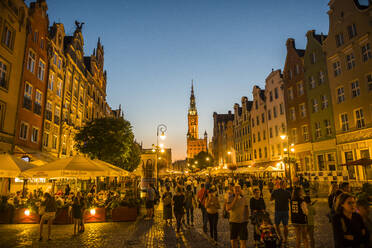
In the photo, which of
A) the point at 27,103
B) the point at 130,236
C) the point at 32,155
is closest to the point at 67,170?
the point at 130,236

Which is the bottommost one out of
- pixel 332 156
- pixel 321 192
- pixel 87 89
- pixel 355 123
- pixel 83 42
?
pixel 321 192

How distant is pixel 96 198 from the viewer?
620 inches

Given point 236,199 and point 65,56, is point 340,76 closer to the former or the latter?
point 236,199

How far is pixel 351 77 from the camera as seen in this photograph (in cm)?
2662

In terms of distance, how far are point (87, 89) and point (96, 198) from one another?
2708 centimetres

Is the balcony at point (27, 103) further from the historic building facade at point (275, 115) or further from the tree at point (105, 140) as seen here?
the historic building facade at point (275, 115)

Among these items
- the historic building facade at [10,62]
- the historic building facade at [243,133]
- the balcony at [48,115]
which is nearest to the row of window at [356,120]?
the historic building facade at [243,133]

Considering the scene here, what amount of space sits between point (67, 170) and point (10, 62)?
12.8 metres

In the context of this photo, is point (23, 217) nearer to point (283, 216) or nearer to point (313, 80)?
point (283, 216)

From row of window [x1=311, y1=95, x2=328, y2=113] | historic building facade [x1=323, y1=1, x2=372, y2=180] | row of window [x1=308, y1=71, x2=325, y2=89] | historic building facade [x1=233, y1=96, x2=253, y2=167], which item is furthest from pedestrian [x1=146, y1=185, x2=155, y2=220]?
historic building facade [x1=233, y1=96, x2=253, y2=167]

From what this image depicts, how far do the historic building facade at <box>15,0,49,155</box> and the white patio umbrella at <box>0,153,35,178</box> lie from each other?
279 inches

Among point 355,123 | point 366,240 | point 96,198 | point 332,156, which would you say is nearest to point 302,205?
point 366,240

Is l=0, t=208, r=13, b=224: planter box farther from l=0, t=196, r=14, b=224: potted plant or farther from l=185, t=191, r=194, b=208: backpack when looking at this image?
l=185, t=191, r=194, b=208: backpack

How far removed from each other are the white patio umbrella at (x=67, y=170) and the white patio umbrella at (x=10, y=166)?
96 centimetres
